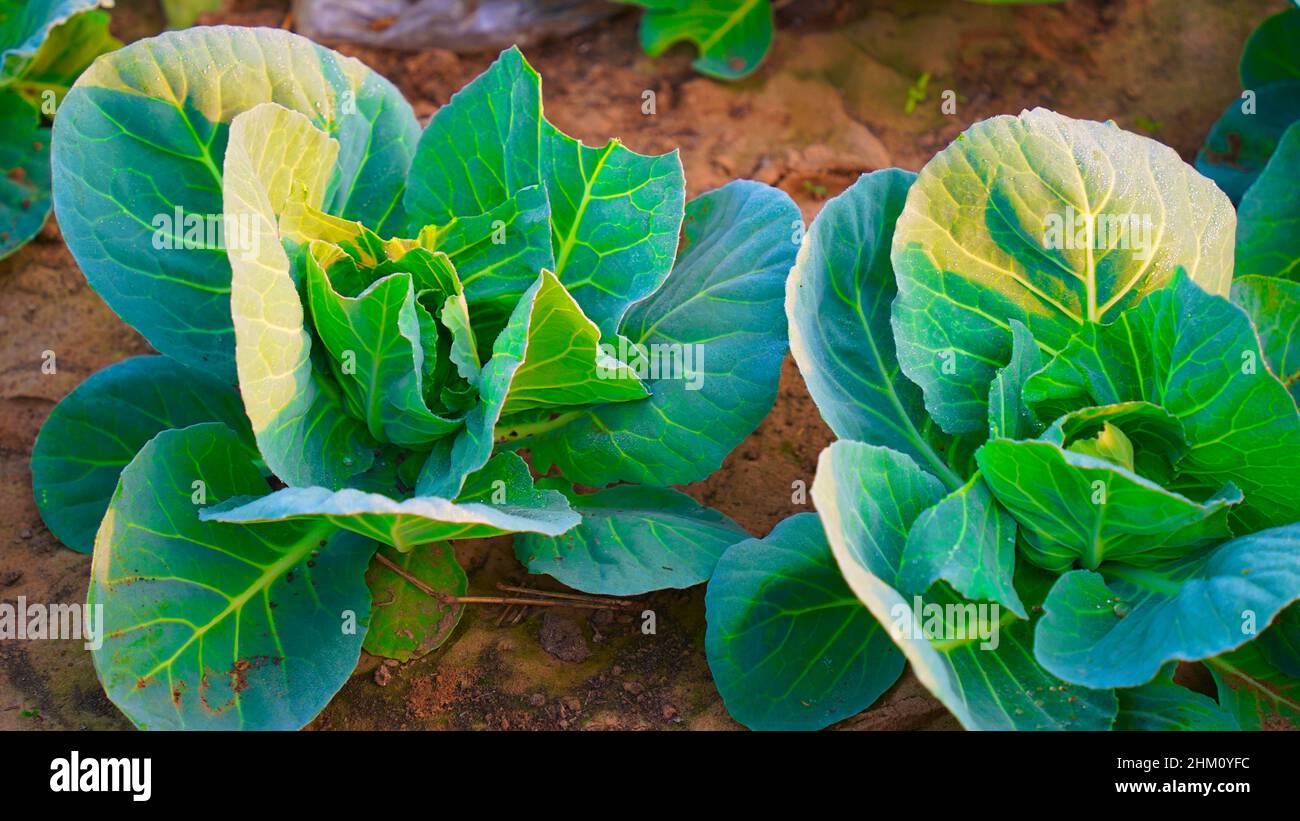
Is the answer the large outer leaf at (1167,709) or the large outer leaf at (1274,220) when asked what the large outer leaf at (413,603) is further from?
the large outer leaf at (1274,220)

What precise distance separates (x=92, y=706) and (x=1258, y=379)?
2951mm

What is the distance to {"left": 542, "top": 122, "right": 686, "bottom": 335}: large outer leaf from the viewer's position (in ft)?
10.8

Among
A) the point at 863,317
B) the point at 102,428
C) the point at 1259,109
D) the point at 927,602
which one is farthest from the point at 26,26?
the point at 1259,109

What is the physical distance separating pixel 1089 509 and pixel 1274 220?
1.69 meters

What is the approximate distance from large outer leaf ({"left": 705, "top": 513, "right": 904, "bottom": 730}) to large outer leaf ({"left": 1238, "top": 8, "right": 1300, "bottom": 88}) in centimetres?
285

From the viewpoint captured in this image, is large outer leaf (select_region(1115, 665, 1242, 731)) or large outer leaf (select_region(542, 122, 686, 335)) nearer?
large outer leaf (select_region(1115, 665, 1242, 731))

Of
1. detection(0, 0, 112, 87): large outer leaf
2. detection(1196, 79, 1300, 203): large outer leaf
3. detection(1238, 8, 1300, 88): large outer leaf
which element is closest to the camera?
detection(0, 0, 112, 87): large outer leaf

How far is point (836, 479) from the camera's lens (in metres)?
2.75

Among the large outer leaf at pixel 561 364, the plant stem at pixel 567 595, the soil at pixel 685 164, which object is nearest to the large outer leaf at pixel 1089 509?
the soil at pixel 685 164

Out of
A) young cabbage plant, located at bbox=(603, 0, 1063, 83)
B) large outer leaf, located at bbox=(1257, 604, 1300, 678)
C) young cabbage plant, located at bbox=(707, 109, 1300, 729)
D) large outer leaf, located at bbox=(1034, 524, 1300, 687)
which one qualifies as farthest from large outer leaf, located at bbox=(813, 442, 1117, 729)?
young cabbage plant, located at bbox=(603, 0, 1063, 83)

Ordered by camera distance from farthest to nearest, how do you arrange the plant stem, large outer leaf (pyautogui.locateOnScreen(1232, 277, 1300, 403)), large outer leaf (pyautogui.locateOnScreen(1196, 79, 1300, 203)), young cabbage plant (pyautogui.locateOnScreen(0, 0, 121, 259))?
1. large outer leaf (pyautogui.locateOnScreen(1196, 79, 1300, 203))
2. young cabbage plant (pyautogui.locateOnScreen(0, 0, 121, 259))
3. the plant stem
4. large outer leaf (pyautogui.locateOnScreen(1232, 277, 1300, 403))

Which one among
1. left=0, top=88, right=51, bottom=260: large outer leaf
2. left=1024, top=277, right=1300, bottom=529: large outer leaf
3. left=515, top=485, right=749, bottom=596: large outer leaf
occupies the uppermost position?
left=0, top=88, right=51, bottom=260: large outer leaf

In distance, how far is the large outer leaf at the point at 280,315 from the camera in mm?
2709

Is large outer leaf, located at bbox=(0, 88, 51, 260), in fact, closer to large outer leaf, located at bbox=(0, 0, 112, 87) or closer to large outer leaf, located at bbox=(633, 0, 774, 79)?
large outer leaf, located at bbox=(0, 0, 112, 87)
